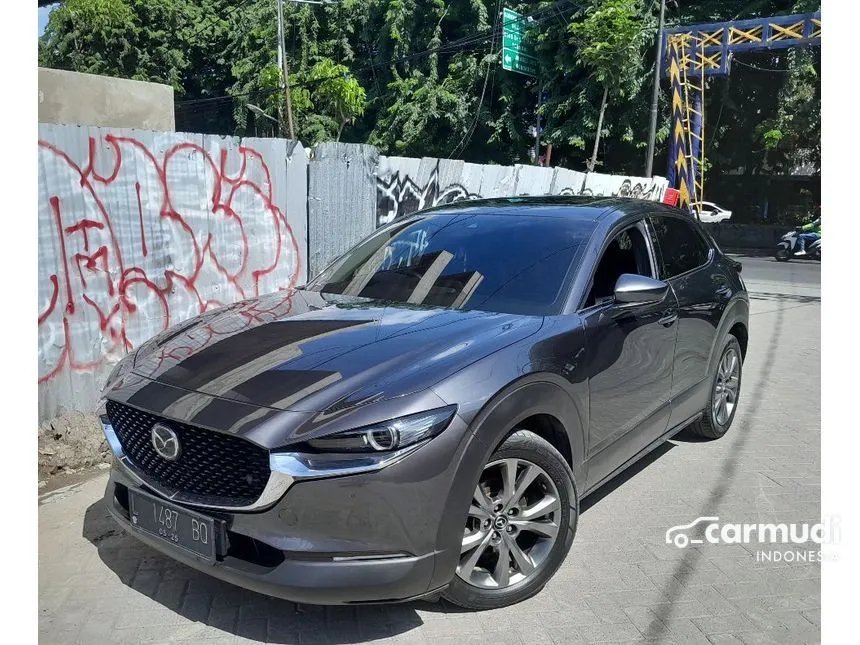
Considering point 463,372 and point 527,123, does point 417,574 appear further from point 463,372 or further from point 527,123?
point 527,123

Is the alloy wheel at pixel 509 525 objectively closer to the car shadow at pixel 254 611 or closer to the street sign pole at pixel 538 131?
the car shadow at pixel 254 611

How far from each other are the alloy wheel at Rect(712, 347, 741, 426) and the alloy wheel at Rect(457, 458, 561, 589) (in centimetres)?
246

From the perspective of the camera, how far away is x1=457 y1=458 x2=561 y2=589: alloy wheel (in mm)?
2896

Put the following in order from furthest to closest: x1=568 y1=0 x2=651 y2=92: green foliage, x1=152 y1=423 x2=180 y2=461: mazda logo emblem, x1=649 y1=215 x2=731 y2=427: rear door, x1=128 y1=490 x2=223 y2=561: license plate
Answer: x1=568 y1=0 x2=651 y2=92: green foliage → x1=649 y1=215 x2=731 y2=427: rear door → x1=152 y1=423 x2=180 y2=461: mazda logo emblem → x1=128 y1=490 x2=223 y2=561: license plate

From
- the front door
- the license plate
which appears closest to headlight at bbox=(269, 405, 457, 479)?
the license plate

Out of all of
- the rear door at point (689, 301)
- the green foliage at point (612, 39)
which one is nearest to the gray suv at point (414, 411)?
the rear door at point (689, 301)

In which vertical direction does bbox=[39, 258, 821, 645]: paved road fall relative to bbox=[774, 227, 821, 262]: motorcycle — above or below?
below

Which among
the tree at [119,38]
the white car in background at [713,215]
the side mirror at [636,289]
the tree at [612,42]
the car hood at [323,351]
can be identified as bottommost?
the car hood at [323,351]

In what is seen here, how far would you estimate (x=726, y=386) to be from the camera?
5379 millimetres

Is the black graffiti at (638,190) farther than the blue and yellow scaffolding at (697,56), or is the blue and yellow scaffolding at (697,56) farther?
the blue and yellow scaffolding at (697,56)

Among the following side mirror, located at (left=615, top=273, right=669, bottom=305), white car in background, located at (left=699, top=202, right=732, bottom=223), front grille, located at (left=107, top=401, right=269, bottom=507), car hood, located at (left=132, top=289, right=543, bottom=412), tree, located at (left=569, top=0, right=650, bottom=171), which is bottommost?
front grille, located at (left=107, top=401, right=269, bottom=507)

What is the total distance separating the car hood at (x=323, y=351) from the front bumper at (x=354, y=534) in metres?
0.28

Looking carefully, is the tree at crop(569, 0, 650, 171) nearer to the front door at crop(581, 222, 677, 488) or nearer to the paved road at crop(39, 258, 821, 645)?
the paved road at crop(39, 258, 821, 645)

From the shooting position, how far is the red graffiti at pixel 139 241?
200 inches
